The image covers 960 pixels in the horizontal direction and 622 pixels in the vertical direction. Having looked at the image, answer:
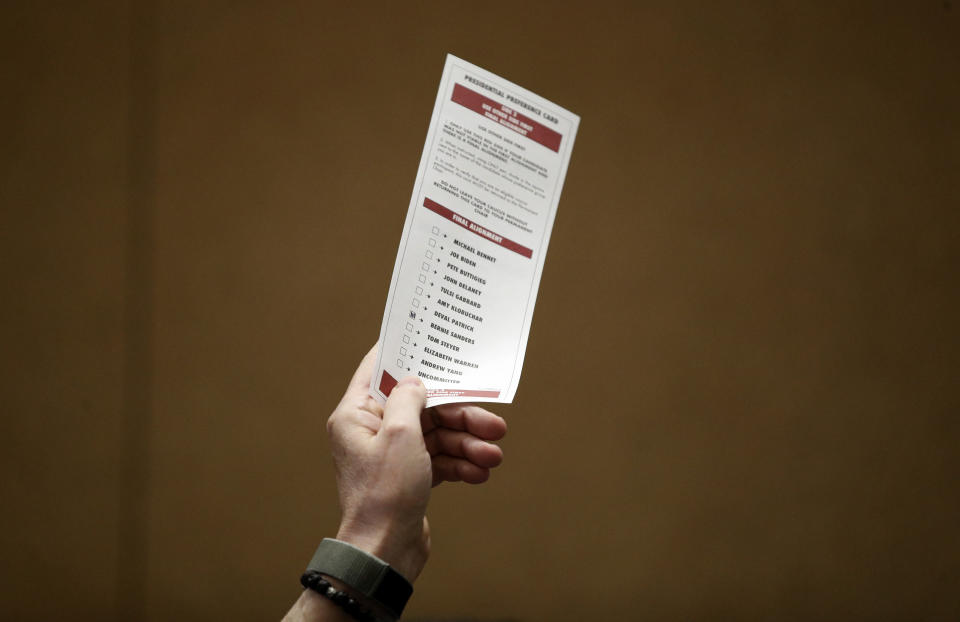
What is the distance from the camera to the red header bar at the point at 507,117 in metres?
0.78

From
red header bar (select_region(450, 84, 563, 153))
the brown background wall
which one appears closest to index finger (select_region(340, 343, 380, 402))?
red header bar (select_region(450, 84, 563, 153))

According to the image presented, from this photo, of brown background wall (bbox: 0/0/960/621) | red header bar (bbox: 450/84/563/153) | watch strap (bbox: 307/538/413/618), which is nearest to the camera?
watch strap (bbox: 307/538/413/618)

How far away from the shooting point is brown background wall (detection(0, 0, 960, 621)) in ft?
6.28

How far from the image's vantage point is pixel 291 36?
1.91 metres

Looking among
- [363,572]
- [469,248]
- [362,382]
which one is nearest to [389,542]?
[363,572]

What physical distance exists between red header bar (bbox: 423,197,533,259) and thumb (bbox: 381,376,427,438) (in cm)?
17

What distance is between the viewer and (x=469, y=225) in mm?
796

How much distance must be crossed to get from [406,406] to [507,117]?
1.08 ft

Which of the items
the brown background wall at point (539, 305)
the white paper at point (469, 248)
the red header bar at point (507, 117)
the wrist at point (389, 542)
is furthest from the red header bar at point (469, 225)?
the brown background wall at point (539, 305)

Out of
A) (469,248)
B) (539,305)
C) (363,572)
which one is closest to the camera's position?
(363,572)

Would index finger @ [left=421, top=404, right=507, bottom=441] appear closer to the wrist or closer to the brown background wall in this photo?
the wrist

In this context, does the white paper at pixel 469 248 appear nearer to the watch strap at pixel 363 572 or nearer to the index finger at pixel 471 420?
the index finger at pixel 471 420

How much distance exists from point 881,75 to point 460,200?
1798 millimetres

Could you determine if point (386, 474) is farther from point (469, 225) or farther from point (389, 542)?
point (469, 225)
